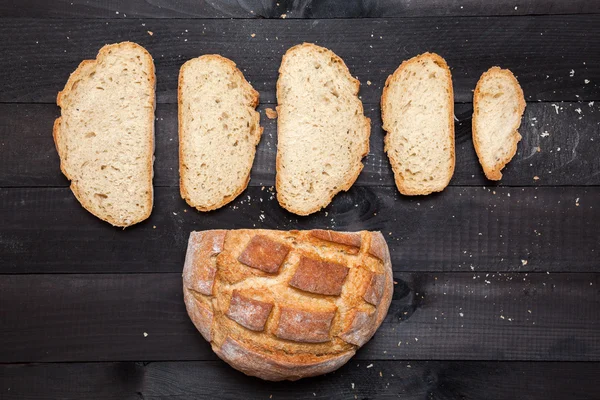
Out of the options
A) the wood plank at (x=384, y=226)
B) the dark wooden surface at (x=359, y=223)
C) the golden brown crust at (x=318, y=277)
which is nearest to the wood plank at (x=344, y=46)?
the dark wooden surface at (x=359, y=223)

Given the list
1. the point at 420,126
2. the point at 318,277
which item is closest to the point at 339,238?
the point at 318,277

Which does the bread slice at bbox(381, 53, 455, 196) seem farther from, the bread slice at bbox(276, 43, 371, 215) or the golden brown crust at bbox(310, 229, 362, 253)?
the golden brown crust at bbox(310, 229, 362, 253)

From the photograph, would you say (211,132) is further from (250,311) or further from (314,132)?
(250,311)

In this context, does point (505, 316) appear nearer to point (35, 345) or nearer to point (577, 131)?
point (577, 131)

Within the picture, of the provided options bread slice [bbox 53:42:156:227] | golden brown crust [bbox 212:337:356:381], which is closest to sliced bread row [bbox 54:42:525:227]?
bread slice [bbox 53:42:156:227]

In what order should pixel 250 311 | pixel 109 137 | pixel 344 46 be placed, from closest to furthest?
1. pixel 250 311
2. pixel 109 137
3. pixel 344 46

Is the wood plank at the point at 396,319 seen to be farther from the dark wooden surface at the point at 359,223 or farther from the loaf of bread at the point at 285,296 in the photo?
the loaf of bread at the point at 285,296
